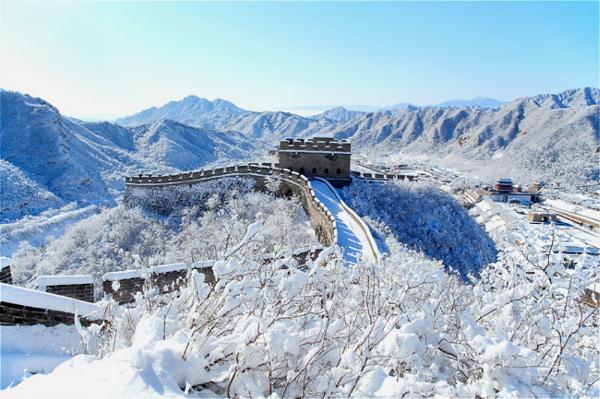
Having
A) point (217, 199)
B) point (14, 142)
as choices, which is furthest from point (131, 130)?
point (217, 199)

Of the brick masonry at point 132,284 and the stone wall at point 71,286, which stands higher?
the stone wall at point 71,286

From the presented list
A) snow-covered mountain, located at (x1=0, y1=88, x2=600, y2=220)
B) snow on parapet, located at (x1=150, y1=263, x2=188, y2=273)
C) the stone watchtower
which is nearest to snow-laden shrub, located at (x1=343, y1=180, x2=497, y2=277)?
the stone watchtower

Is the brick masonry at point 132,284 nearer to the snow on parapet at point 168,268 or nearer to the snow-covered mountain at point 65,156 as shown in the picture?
the snow on parapet at point 168,268

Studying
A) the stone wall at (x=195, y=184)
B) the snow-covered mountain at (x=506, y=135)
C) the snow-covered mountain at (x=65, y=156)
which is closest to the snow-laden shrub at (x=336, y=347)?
the stone wall at (x=195, y=184)

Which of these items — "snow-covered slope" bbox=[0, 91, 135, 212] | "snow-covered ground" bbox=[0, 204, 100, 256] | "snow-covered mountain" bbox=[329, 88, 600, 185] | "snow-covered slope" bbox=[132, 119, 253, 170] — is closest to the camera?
"snow-covered ground" bbox=[0, 204, 100, 256]

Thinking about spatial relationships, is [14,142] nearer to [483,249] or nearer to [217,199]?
[217,199]

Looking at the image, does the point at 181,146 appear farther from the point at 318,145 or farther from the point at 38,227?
the point at 318,145

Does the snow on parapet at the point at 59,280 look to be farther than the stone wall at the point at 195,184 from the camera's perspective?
No

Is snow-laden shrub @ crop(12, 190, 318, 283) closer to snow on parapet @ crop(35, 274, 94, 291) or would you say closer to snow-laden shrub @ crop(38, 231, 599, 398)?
snow on parapet @ crop(35, 274, 94, 291)
